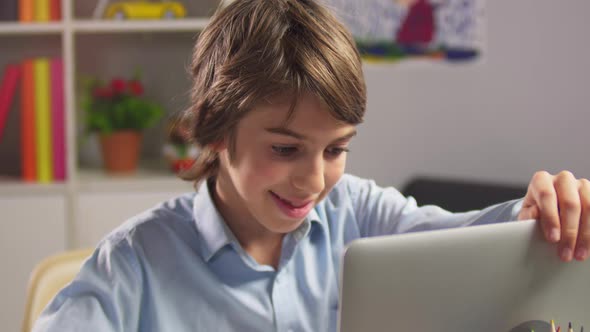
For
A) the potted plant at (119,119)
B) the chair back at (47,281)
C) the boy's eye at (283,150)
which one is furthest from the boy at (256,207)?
the potted plant at (119,119)

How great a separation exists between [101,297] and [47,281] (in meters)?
0.28

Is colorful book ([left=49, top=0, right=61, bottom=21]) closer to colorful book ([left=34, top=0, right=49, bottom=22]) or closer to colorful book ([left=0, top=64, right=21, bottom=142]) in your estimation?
colorful book ([left=34, top=0, right=49, bottom=22])

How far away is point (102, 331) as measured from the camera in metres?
0.98

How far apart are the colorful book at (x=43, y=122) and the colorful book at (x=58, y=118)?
13 millimetres

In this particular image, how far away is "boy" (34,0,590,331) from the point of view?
1.01 m

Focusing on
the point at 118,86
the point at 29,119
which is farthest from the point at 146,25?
the point at 29,119

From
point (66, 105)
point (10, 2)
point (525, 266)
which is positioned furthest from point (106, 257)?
point (10, 2)

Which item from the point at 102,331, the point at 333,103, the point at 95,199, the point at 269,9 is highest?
the point at 269,9

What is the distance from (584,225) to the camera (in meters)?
0.90

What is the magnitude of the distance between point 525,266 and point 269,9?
0.50 metres

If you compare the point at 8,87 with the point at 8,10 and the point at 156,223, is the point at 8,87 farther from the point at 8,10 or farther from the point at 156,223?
the point at 156,223

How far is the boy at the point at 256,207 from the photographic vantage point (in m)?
1.01

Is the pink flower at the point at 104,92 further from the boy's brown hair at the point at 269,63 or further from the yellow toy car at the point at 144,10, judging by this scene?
the boy's brown hair at the point at 269,63

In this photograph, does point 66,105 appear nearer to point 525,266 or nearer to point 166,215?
point 166,215
